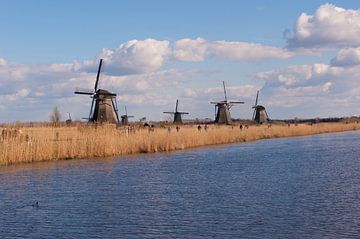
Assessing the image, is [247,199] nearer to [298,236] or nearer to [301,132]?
[298,236]

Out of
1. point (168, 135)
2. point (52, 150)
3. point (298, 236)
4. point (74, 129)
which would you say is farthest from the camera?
point (168, 135)

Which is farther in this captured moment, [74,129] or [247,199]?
[74,129]

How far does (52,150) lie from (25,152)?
1675mm

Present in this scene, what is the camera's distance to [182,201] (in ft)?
41.8

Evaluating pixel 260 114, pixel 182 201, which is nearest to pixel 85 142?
pixel 182 201

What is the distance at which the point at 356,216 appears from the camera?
10.5 meters

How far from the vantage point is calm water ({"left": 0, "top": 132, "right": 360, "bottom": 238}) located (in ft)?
32.0

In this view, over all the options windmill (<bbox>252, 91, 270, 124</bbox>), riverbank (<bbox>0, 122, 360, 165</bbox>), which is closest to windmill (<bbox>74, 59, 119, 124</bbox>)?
riverbank (<bbox>0, 122, 360, 165</bbox>)

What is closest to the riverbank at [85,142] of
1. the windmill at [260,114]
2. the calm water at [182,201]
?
the calm water at [182,201]

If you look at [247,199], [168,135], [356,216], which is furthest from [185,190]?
[168,135]

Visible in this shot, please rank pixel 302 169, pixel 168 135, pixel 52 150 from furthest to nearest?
pixel 168 135 < pixel 52 150 < pixel 302 169

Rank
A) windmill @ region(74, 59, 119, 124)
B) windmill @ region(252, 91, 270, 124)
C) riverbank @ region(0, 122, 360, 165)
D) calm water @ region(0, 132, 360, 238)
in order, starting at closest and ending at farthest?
calm water @ region(0, 132, 360, 238)
riverbank @ region(0, 122, 360, 165)
windmill @ region(74, 59, 119, 124)
windmill @ region(252, 91, 270, 124)

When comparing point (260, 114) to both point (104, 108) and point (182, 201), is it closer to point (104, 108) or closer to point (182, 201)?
point (104, 108)

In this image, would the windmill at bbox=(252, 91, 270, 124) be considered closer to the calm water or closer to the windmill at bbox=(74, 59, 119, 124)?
the windmill at bbox=(74, 59, 119, 124)
